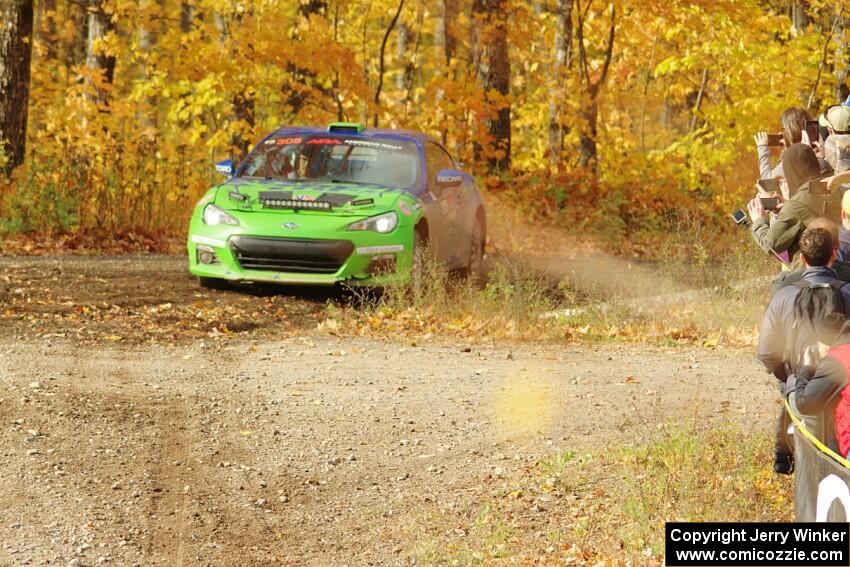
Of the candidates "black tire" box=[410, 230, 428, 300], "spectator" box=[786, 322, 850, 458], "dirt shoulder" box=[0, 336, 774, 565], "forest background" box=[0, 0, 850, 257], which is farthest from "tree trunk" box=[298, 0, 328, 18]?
"spectator" box=[786, 322, 850, 458]

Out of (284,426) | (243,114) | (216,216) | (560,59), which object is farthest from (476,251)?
(560,59)

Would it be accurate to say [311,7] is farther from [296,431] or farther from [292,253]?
[296,431]

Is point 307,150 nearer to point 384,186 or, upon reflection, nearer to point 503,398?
point 384,186

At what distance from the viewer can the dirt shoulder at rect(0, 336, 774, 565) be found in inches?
249

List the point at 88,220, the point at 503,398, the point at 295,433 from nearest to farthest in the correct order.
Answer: the point at 295,433
the point at 503,398
the point at 88,220

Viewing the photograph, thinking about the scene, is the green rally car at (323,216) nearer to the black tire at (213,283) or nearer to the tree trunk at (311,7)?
the black tire at (213,283)

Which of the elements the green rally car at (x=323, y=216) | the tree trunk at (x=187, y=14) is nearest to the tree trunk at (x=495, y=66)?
the tree trunk at (x=187, y=14)

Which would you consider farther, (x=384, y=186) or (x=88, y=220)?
(x=88, y=220)

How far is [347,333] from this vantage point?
442 inches

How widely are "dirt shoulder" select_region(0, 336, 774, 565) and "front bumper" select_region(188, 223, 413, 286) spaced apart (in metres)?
1.67

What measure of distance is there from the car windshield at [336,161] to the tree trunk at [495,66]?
7220mm

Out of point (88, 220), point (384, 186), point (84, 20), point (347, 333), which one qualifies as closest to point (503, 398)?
point (347, 333)

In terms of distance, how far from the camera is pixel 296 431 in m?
8.05

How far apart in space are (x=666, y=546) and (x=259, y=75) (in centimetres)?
1553
